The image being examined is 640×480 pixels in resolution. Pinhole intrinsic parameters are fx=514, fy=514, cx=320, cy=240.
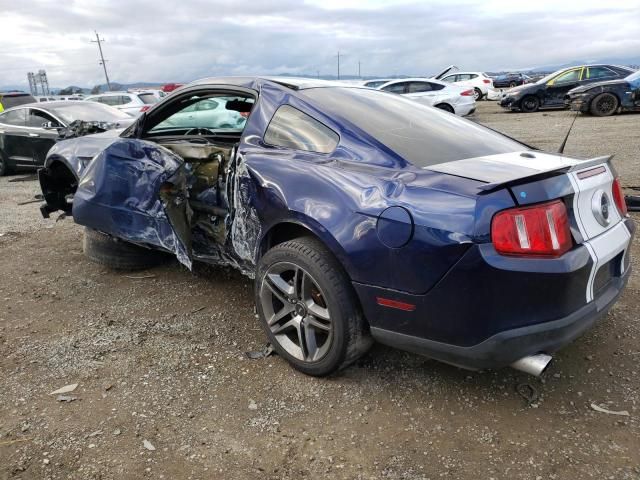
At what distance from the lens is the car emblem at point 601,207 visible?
2334 millimetres

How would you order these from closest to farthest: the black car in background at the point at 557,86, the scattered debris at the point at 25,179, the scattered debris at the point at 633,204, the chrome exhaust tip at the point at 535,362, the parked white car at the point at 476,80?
the chrome exhaust tip at the point at 535,362, the scattered debris at the point at 633,204, the scattered debris at the point at 25,179, the black car in background at the point at 557,86, the parked white car at the point at 476,80

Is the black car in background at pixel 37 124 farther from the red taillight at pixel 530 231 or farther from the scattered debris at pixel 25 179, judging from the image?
the red taillight at pixel 530 231

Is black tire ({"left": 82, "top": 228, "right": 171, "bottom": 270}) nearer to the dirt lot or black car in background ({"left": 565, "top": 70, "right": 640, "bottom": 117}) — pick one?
the dirt lot

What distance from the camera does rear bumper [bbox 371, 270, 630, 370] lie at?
2.12 metres

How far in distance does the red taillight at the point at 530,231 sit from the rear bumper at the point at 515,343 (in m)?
0.32

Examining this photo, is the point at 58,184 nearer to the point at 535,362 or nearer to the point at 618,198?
the point at 535,362

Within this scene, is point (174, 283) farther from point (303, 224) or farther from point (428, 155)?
point (428, 155)

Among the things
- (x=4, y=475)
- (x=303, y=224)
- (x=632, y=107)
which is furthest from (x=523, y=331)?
(x=632, y=107)

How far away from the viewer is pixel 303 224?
2.63m

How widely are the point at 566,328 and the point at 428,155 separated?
1022 millimetres

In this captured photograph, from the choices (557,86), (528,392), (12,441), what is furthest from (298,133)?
(557,86)

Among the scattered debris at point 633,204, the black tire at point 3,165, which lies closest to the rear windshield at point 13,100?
the black tire at point 3,165

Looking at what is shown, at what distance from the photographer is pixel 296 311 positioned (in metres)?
2.80

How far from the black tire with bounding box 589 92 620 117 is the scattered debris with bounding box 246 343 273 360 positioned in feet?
49.8
